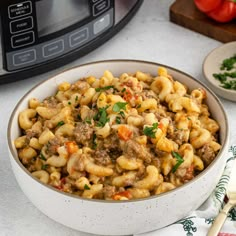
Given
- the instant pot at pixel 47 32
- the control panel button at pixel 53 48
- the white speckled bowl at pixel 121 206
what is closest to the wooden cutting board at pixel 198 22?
the instant pot at pixel 47 32

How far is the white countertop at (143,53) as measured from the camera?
1203 millimetres

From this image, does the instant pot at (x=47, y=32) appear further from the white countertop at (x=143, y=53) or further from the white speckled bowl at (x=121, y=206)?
the white speckled bowl at (x=121, y=206)

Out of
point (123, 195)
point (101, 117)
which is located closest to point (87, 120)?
point (101, 117)

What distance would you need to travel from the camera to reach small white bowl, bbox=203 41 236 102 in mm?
1362

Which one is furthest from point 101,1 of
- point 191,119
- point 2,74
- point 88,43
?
point 191,119

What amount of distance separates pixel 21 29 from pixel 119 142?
36 cm

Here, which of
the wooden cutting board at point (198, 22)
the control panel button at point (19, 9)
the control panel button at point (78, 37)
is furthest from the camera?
the wooden cutting board at point (198, 22)

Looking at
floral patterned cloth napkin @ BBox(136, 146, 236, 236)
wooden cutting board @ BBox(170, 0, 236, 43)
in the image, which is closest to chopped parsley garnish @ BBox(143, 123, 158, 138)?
floral patterned cloth napkin @ BBox(136, 146, 236, 236)

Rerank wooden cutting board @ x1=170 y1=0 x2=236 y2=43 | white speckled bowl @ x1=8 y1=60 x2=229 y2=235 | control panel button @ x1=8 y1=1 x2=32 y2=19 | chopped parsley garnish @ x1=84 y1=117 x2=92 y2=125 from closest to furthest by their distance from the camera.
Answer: white speckled bowl @ x1=8 y1=60 x2=229 y2=235
chopped parsley garnish @ x1=84 y1=117 x2=92 y2=125
control panel button @ x1=8 y1=1 x2=32 y2=19
wooden cutting board @ x1=170 y1=0 x2=236 y2=43

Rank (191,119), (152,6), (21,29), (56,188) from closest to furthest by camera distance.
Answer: (56,188), (191,119), (21,29), (152,6)

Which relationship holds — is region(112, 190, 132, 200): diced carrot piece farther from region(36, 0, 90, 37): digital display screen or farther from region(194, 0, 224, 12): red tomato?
region(194, 0, 224, 12): red tomato

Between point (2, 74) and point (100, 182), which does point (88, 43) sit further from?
point (100, 182)

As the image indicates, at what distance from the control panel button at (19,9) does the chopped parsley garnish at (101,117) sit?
0.28m

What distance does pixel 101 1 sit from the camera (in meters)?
1.39
